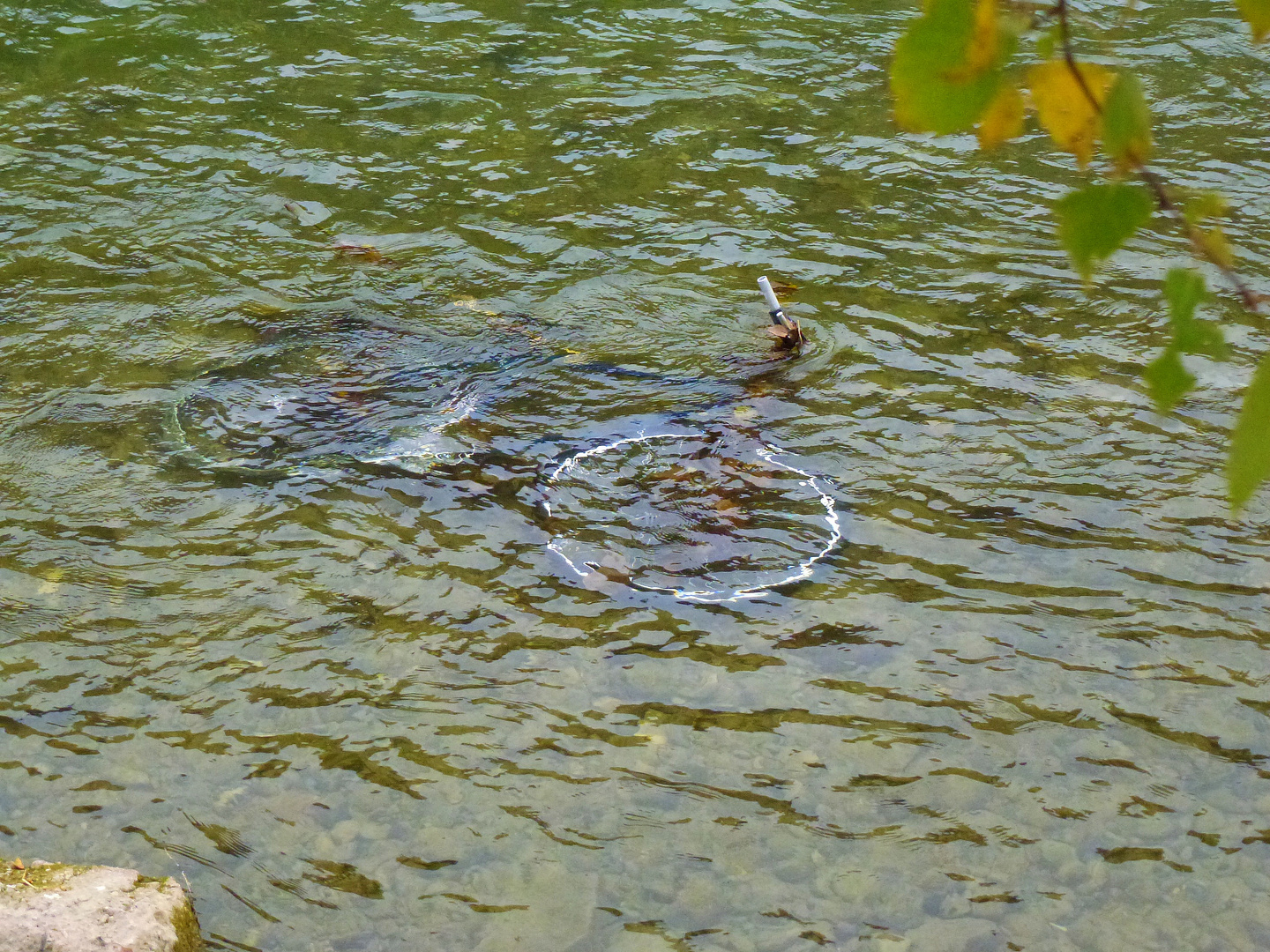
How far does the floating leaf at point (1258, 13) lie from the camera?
926mm

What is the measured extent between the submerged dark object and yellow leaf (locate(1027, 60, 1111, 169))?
480cm

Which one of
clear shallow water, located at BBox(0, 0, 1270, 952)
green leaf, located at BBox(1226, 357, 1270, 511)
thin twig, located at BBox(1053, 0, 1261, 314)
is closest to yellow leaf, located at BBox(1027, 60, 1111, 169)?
thin twig, located at BBox(1053, 0, 1261, 314)

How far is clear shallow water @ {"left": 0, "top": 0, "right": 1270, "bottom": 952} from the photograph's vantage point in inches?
139

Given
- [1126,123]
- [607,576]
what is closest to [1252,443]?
[1126,123]

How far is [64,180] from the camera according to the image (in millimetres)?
7422

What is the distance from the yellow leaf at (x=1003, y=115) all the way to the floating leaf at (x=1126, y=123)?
76 mm

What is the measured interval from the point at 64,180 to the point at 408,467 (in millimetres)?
3871

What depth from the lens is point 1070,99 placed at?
37.3 inches

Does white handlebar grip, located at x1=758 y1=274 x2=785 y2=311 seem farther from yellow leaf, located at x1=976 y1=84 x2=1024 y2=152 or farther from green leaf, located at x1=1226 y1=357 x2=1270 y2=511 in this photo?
green leaf, located at x1=1226 y1=357 x2=1270 y2=511

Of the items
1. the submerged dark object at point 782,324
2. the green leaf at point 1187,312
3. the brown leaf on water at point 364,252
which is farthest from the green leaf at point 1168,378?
the brown leaf on water at point 364,252

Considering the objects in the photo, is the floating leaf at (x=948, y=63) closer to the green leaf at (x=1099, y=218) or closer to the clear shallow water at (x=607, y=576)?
the green leaf at (x=1099, y=218)

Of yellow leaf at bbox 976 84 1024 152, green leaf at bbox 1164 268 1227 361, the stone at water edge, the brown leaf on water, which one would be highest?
yellow leaf at bbox 976 84 1024 152

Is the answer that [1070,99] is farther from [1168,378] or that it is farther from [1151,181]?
[1168,378]

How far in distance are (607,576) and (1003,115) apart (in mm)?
3680
